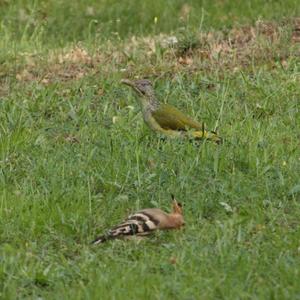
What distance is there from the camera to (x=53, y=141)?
1071 centimetres

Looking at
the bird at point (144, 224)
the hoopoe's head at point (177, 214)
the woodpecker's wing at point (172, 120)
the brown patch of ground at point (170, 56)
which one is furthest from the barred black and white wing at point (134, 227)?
the brown patch of ground at point (170, 56)

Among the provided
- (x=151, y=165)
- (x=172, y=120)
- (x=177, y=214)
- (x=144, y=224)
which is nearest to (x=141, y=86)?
(x=172, y=120)

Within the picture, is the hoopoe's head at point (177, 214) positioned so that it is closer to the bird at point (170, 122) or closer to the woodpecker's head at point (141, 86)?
the bird at point (170, 122)

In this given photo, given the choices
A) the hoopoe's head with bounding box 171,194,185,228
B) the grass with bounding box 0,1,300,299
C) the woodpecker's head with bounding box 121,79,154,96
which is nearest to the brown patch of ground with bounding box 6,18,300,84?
the grass with bounding box 0,1,300,299

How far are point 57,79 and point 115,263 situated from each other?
5.16 meters

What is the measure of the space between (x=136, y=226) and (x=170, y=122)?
98.4 inches

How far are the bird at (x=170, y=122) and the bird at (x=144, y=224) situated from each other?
5.88 feet

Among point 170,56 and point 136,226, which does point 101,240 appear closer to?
point 136,226

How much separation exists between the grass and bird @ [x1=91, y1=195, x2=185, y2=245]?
0.29 feet

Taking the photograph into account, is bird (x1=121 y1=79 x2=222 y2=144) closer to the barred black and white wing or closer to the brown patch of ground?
the brown patch of ground

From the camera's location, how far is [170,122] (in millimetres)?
10625

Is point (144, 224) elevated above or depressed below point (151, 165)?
above

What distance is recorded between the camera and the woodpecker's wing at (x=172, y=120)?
34.6ft

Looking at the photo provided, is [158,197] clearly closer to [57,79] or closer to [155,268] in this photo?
[155,268]
